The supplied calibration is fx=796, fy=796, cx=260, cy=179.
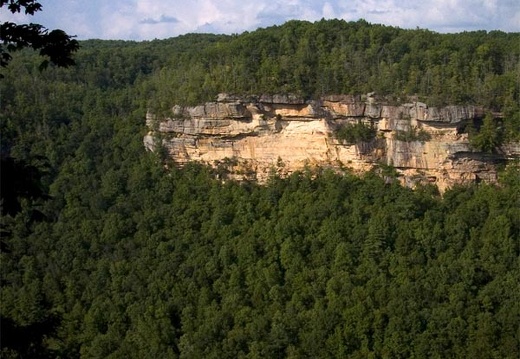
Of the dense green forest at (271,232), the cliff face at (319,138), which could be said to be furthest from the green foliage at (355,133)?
the dense green forest at (271,232)

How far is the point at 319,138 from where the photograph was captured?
25328 millimetres

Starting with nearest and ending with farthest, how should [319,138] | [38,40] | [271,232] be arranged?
[38,40]
[271,232]
[319,138]

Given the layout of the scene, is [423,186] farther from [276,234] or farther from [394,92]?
[276,234]

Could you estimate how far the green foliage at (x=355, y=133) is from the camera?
2469 centimetres

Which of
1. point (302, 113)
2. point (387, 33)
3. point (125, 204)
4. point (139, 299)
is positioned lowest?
point (139, 299)

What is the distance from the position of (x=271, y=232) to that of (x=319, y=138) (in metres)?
3.95

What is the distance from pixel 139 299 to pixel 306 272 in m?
4.48

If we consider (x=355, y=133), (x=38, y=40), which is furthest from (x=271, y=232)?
(x=38, y=40)

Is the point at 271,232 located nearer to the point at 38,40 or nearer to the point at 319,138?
the point at 319,138

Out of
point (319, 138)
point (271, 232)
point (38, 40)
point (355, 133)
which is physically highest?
point (38, 40)

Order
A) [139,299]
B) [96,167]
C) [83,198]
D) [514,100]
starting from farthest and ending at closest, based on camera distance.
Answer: [96,167], [83,198], [514,100], [139,299]

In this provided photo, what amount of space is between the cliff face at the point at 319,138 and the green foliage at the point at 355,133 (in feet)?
0.42

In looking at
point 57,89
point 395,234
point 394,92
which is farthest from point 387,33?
point 57,89

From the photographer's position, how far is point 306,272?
69.7ft
